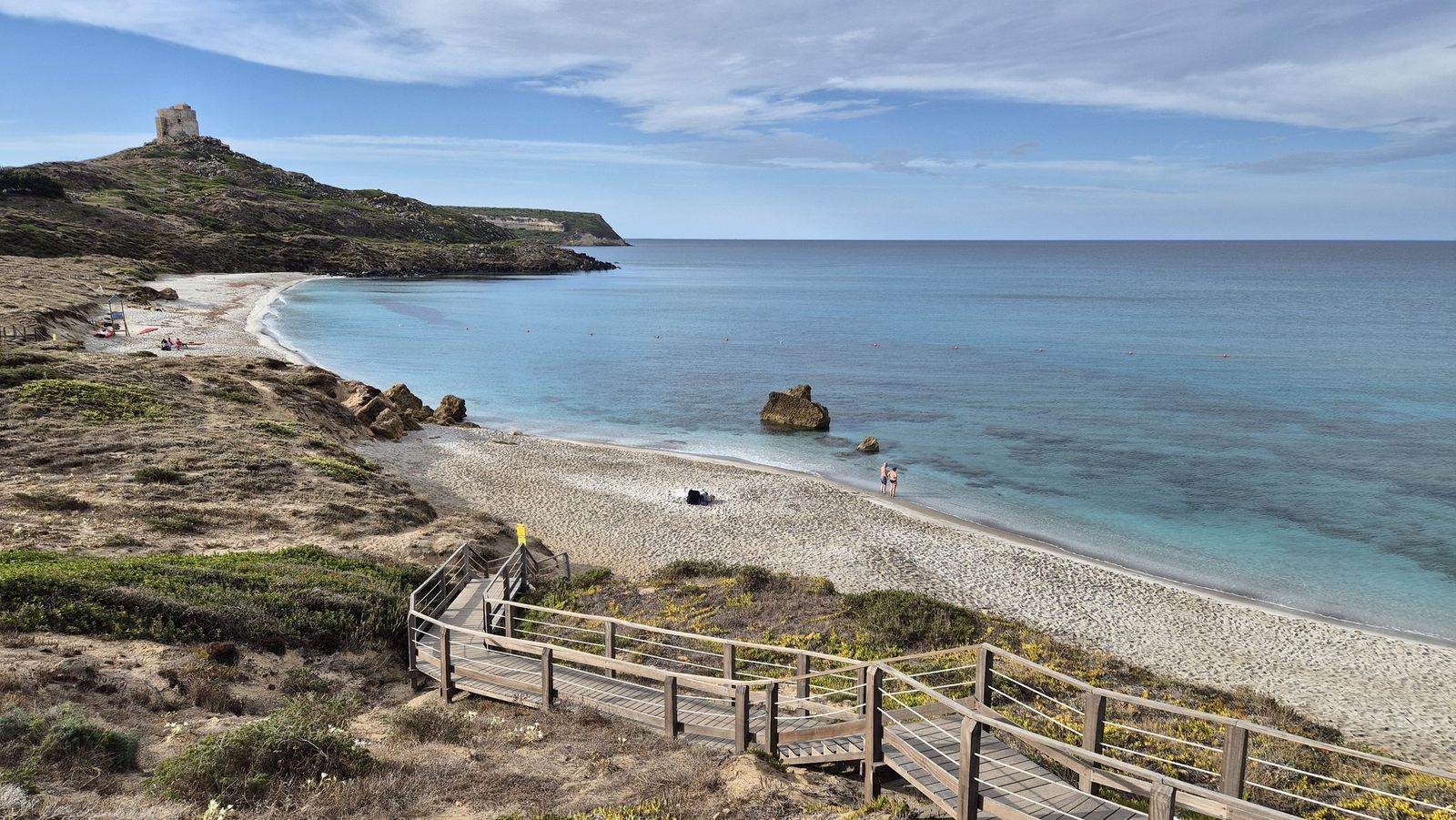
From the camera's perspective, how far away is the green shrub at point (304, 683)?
35.9ft

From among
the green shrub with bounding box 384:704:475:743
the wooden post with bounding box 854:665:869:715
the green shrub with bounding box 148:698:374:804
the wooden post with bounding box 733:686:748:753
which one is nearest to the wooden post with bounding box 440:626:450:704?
the green shrub with bounding box 384:704:475:743

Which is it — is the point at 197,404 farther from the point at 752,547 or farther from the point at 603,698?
the point at 603,698

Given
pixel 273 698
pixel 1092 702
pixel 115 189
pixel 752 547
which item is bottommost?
pixel 752 547

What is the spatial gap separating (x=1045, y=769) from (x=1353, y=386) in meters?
58.0

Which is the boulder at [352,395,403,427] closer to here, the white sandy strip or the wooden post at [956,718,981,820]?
the white sandy strip

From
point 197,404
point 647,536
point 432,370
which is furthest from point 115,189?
point 647,536

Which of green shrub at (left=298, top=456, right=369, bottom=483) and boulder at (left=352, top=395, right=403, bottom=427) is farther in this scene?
boulder at (left=352, top=395, right=403, bottom=427)

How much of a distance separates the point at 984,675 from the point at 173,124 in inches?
9272

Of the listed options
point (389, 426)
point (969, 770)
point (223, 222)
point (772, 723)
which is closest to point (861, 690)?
point (772, 723)

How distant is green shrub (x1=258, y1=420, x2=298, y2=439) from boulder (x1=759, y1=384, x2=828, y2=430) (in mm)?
22997

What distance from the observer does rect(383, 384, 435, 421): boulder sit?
40.0 meters

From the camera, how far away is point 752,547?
82.1ft

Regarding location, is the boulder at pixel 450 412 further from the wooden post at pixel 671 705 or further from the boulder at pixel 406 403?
the wooden post at pixel 671 705

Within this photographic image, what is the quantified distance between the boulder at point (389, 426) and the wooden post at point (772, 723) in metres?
30.0
